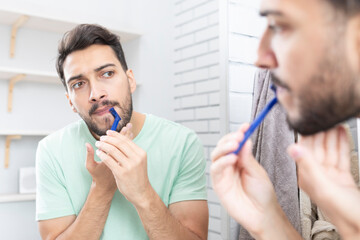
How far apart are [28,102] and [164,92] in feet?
2.90

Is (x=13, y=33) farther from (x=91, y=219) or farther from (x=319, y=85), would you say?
(x=319, y=85)

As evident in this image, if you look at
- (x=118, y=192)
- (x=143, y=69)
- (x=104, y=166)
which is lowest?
(x=118, y=192)

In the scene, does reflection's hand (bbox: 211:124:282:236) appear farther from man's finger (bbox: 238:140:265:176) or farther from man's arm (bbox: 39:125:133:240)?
man's arm (bbox: 39:125:133:240)

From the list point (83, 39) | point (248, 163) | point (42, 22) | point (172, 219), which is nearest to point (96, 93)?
point (83, 39)

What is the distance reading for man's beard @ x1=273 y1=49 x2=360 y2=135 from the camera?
63cm

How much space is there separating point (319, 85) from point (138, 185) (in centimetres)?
72

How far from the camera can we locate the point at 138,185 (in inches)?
48.1

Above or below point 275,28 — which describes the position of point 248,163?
below

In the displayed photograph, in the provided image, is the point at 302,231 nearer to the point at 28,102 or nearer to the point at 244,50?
the point at 244,50

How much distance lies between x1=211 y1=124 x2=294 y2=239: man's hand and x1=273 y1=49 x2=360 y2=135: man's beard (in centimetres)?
18

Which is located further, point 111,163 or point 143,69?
point 143,69

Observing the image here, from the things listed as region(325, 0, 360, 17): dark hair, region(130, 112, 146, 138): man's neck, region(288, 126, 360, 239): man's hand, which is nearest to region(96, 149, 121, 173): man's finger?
region(130, 112, 146, 138): man's neck

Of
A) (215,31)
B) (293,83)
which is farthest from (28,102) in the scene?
(293,83)

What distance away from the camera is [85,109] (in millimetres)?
1428
